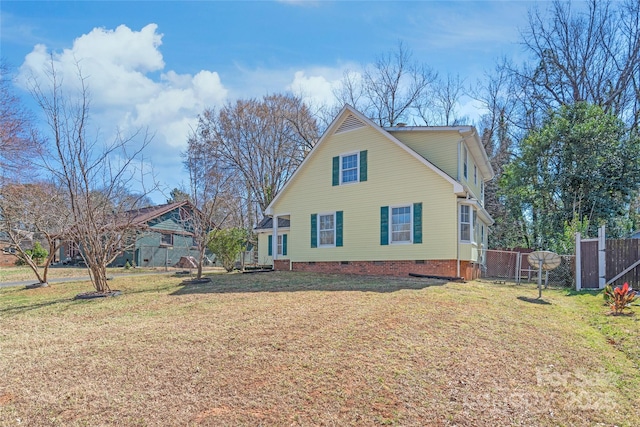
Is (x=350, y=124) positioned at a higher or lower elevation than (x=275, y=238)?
higher

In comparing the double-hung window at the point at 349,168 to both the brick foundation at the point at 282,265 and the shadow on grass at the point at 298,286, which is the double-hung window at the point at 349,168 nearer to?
the brick foundation at the point at 282,265

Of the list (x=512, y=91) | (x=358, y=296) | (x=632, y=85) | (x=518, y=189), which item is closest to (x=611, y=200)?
(x=518, y=189)

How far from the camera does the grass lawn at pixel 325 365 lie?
4434 millimetres

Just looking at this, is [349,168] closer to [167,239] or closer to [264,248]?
[264,248]

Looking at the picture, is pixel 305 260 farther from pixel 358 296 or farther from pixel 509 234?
pixel 509 234

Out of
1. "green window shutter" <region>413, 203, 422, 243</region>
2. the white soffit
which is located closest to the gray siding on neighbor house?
the white soffit

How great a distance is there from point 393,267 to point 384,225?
155cm

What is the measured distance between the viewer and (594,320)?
8484 millimetres

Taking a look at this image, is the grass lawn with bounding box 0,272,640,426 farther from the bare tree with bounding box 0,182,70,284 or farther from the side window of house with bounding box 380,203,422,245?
the bare tree with bounding box 0,182,70,284

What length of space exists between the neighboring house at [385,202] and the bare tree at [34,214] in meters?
8.26

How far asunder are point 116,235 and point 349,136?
9075mm

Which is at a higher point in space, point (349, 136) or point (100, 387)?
point (349, 136)

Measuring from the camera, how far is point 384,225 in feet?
49.6

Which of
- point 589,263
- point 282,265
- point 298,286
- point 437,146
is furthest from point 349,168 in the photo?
point 589,263
